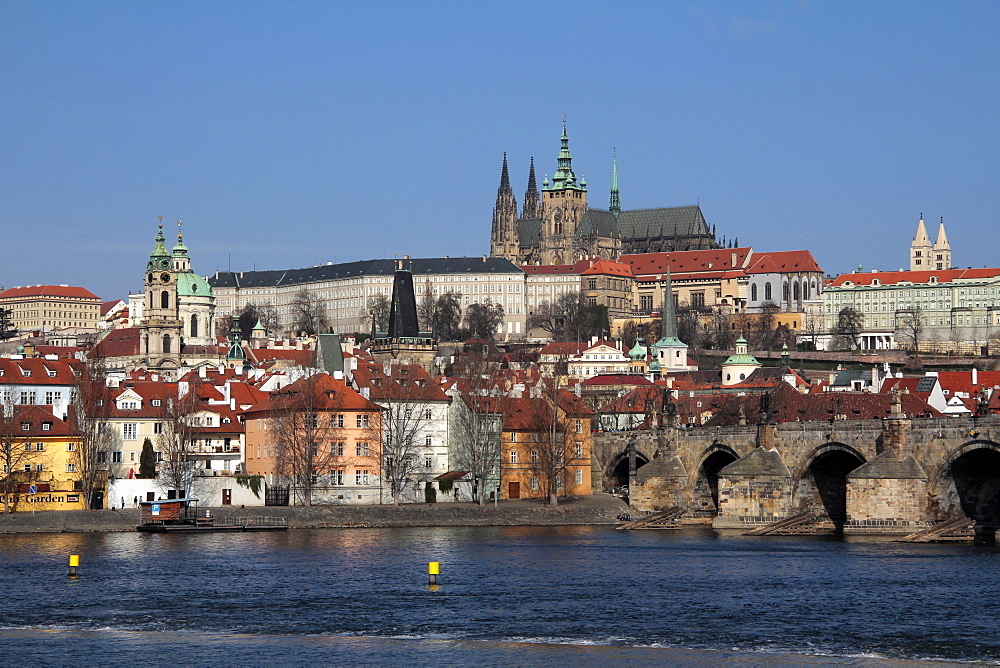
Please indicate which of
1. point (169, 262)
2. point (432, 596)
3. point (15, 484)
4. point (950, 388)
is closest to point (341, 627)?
point (432, 596)

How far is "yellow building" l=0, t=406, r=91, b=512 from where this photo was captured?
235ft

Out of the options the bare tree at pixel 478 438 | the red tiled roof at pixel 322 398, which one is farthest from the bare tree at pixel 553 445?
the red tiled roof at pixel 322 398

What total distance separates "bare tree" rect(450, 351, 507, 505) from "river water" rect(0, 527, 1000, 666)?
1176 cm

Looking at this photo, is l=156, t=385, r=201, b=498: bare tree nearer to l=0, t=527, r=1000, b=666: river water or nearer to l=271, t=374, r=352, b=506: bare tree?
l=271, t=374, r=352, b=506: bare tree

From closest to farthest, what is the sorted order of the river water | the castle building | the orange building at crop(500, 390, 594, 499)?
the river water, the orange building at crop(500, 390, 594, 499), the castle building

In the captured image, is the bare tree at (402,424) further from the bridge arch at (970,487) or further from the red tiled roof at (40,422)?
the bridge arch at (970,487)

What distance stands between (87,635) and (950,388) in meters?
78.3

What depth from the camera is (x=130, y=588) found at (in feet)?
167

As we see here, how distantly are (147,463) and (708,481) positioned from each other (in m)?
24.5

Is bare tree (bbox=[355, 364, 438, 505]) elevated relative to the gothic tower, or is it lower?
lower

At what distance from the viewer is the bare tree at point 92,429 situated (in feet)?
240

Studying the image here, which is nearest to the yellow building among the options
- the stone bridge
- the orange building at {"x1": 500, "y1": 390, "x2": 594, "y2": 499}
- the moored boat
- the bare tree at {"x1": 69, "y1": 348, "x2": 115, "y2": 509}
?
the bare tree at {"x1": 69, "y1": 348, "x2": 115, "y2": 509}

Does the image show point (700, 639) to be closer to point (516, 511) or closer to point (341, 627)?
point (341, 627)

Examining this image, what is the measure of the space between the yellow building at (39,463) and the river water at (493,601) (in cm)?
495
